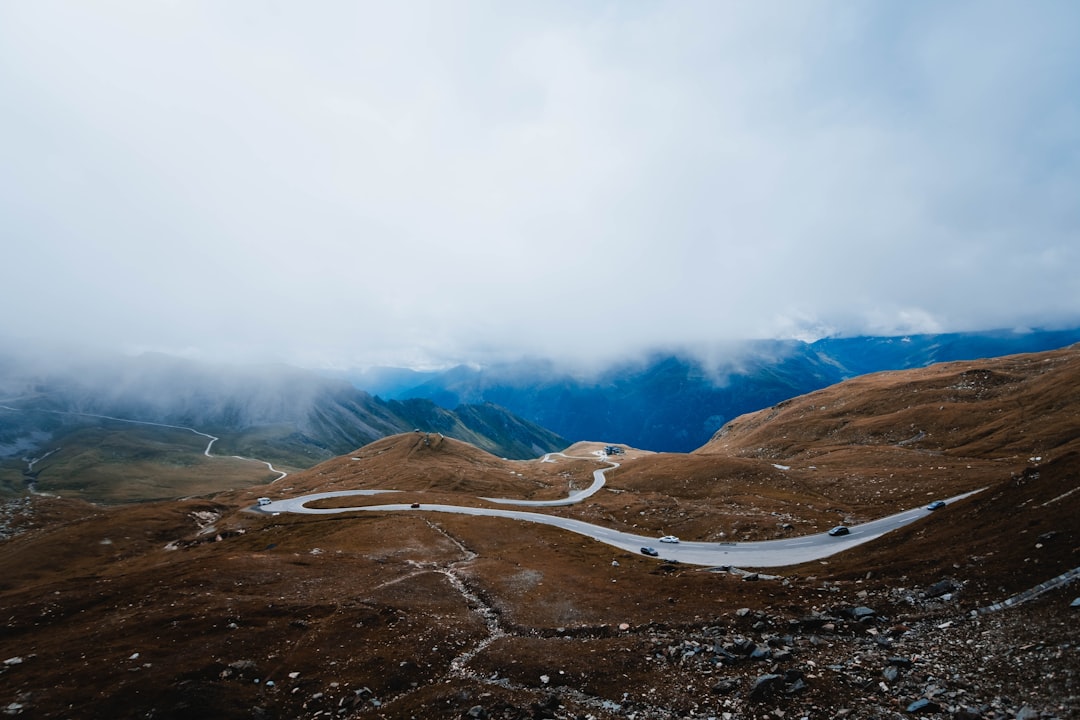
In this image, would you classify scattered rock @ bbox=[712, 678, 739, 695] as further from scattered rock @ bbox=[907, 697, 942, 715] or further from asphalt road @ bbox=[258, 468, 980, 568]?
asphalt road @ bbox=[258, 468, 980, 568]

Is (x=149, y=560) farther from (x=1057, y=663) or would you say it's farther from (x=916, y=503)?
(x=916, y=503)

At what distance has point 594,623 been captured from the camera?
38.0 meters

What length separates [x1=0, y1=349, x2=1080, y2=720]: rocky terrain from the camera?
22.9 m

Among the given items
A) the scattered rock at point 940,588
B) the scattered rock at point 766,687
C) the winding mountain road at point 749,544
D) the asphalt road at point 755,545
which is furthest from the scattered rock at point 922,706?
the winding mountain road at point 749,544

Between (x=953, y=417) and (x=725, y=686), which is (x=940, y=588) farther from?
(x=953, y=417)

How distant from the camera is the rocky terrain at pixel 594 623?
22859 millimetres

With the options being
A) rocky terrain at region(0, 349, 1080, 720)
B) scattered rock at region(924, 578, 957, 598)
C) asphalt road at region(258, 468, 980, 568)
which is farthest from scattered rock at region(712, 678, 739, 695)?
asphalt road at region(258, 468, 980, 568)

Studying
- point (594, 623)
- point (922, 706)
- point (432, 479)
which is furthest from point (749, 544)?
point (432, 479)

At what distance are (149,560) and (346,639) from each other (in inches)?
3087

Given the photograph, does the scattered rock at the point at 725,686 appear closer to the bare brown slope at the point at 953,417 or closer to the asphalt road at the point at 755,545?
the asphalt road at the point at 755,545

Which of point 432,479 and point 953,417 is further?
point 432,479

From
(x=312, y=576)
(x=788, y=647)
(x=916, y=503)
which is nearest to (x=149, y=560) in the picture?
(x=312, y=576)

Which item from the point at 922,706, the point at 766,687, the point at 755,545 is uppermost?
the point at 922,706

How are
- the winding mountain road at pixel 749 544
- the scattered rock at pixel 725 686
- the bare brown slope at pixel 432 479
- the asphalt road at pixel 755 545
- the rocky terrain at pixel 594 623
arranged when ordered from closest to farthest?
the rocky terrain at pixel 594 623 → the scattered rock at pixel 725 686 → the asphalt road at pixel 755 545 → the winding mountain road at pixel 749 544 → the bare brown slope at pixel 432 479
